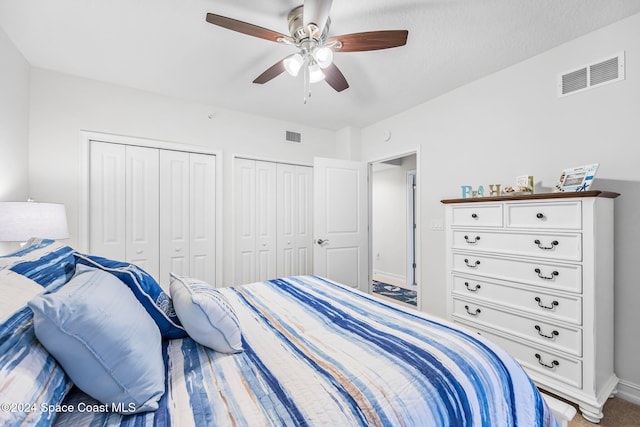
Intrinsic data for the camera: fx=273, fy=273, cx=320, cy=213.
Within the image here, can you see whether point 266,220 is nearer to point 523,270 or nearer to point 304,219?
point 304,219

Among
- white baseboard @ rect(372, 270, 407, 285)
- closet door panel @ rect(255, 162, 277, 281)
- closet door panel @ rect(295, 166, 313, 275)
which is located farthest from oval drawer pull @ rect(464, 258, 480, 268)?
white baseboard @ rect(372, 270, 407, 285)

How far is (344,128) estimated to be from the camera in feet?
13.5

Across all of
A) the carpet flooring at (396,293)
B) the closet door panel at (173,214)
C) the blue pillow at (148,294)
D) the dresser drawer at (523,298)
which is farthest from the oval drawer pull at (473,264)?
the closet door panel at (173,214)

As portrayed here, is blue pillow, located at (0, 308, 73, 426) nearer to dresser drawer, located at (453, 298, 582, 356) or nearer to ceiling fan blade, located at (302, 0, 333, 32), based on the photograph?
ceiling fan blade, located at (302, 0, 333, 32)

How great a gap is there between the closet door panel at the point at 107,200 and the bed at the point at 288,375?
1.72m

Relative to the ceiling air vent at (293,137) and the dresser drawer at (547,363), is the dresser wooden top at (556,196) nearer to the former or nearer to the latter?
the dresser drawer at (547,363)

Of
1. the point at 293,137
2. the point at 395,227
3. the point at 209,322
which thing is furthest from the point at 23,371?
the point at 395,227

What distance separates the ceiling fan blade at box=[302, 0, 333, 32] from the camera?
4.57 feet

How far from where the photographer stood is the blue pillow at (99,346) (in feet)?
2.19

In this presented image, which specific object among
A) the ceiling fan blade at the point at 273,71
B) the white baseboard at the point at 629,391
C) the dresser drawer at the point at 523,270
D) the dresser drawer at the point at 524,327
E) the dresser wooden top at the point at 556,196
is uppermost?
the ceiling fan blade at the point at 273,71

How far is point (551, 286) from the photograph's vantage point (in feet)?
6.00

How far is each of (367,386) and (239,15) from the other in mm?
2206

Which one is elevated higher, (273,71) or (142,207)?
(273,71)

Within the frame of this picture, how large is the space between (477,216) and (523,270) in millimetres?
500
